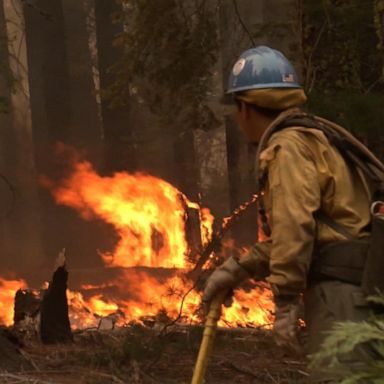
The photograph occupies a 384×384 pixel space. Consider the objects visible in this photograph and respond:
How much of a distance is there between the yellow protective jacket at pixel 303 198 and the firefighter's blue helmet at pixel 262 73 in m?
0.33

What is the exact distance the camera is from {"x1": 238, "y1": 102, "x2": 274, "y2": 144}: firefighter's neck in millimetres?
3762

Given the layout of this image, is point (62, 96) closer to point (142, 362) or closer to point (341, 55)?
point (341, 55)

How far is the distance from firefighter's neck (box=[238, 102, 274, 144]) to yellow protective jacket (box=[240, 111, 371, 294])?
24 centimetres

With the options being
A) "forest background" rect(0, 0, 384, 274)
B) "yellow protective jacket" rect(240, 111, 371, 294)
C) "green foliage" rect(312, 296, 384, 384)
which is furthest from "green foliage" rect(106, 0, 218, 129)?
"green foliage" rect(312, 296, 384, 384)

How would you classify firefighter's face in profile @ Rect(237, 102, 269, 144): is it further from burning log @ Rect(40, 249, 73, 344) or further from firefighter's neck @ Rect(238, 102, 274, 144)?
burning log @ Rect(40, 249, 73, 344)

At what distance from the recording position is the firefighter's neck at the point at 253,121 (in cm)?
376

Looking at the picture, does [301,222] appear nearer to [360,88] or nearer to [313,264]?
[313,264]

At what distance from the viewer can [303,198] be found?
3336 millimetres

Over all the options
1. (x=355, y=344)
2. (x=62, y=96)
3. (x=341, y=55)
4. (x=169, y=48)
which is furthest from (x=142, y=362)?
(x=62, y=96)

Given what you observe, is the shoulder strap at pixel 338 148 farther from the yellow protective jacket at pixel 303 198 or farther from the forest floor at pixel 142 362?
the forest floor at pixel 142 362

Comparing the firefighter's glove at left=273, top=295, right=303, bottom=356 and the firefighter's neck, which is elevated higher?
the firefighter's neck

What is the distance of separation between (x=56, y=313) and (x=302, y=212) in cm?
456

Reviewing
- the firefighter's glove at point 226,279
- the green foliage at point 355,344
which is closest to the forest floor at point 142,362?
the firefighter's glove at point 226,279

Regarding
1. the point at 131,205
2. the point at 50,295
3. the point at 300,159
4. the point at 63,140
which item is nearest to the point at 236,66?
the point at 300,159
